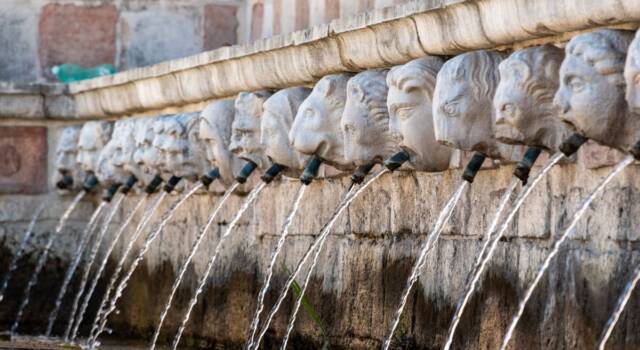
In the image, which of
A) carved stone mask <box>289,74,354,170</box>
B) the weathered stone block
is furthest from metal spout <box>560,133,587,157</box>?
the weathered stone block

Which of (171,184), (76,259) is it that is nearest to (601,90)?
(171,184)

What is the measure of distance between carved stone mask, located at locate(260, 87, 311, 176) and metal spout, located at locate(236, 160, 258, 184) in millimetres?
238

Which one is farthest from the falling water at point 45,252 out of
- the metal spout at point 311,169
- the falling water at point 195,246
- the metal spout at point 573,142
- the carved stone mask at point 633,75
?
the carved stone mask at point 633,75

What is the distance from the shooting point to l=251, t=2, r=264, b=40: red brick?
1025 centimetres

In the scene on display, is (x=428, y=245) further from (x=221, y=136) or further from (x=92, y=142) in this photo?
(x=92, y=142)

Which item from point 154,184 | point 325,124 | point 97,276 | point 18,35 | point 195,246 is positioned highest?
point 18,35

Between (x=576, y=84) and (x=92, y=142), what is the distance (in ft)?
18.7

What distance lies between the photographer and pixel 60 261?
37.5 feet

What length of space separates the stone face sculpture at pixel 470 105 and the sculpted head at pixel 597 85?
2.34 feet

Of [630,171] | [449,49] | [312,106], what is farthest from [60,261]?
[630,171]

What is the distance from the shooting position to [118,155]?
33.6ft

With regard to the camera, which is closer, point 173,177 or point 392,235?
point 392,235

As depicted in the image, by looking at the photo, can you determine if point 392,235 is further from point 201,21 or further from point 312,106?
point 201,21

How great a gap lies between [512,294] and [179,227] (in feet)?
12.3
